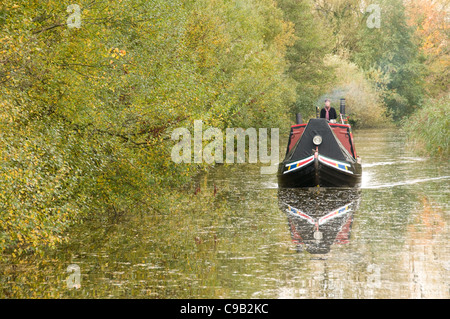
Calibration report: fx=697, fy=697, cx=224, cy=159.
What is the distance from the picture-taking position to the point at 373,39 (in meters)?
59.2

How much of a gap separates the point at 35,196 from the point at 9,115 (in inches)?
44.3

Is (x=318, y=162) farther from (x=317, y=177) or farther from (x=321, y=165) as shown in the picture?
(x=317, y=177)

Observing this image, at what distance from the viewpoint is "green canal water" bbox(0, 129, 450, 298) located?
8352mm

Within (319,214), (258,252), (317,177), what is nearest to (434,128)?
(317,177)

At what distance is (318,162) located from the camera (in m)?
18.4

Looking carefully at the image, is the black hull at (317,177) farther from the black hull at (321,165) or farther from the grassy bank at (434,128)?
the grassy bank at (434,128)

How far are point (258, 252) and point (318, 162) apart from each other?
27.2 feet

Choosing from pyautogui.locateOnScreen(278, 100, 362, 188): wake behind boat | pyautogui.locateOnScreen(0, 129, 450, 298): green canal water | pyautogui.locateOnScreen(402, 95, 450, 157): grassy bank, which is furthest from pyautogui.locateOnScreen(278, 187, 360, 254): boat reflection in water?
pyautogui.locateOnScreen(402, 95, 450, 157): grassy bank

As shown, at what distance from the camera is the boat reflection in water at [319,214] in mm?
11453

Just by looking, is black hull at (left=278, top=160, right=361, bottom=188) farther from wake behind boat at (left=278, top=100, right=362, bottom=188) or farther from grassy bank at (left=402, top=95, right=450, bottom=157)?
grassy bank at (left=402, top=95, right=450, bottom=157)

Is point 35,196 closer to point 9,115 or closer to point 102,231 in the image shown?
point 9,115

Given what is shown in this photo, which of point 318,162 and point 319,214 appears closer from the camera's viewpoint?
point 319,214
